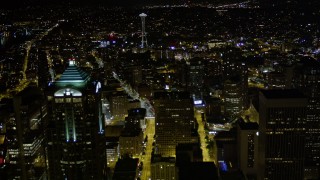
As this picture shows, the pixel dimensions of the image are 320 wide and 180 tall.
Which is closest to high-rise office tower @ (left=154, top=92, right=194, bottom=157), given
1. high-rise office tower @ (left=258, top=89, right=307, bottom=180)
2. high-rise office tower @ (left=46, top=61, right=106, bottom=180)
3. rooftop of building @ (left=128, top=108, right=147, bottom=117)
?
rooftop of building @ (left=128, top=108, right=147, bottom=117)

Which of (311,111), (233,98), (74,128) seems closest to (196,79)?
(233,98)

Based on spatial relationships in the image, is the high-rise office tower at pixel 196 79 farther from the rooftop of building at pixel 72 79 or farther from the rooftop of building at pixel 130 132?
the rooftop of building at pixel 72 79

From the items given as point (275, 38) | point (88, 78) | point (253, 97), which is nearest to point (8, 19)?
point (253, 97)

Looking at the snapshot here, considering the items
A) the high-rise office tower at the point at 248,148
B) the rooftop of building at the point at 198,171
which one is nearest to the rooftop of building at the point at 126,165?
the high-rise office tower at the point at 248,148

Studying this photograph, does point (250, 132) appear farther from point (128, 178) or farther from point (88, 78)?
point (88, 78)

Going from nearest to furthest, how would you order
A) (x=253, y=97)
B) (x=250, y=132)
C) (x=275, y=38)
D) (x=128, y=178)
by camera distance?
(x=128, y=178) → (x=250, y=132) → (x=253, y=97) → (x=275, y=38)

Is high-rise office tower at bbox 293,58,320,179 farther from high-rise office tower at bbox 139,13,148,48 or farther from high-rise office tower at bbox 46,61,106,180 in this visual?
high-rise office tower at bbox 139,13,148,48

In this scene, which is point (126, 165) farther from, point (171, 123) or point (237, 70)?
point (237, 70)
